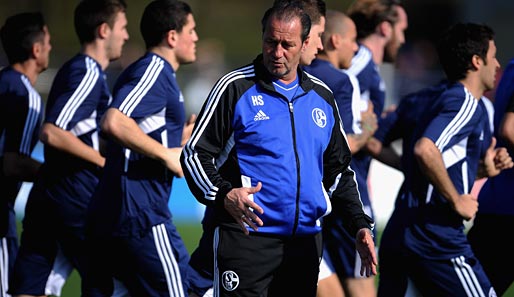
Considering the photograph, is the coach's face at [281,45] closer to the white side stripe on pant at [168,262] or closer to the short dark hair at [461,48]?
the white side stripe on pant at [168,262]

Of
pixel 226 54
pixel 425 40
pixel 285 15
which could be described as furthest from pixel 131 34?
pixel 285 15

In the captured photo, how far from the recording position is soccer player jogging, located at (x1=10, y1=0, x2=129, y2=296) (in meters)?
7.44

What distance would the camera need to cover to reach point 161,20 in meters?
7.05

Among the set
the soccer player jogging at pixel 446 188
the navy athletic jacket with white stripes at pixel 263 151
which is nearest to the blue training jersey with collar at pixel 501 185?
the soccer player jogging at pixel 446 188

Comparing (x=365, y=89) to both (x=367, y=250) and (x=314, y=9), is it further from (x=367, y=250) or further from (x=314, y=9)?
(x=367, y=250)

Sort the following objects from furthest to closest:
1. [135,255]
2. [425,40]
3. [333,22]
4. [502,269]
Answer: [425,40]
[333,22]
[502,269]
[135,255]

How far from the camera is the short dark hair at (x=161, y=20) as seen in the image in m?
7.02

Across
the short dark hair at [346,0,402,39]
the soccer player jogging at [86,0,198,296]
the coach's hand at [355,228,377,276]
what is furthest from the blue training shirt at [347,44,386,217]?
the coach's hand at [355,228,377,276]

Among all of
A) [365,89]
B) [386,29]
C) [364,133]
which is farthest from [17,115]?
[386,29]

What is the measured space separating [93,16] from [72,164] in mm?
1083

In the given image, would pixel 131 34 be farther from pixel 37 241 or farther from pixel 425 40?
pixel 37 241

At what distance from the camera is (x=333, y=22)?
8.12 meters

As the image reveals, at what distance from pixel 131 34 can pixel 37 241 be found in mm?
26680

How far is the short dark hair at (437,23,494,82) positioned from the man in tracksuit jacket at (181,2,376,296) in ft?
5.56
